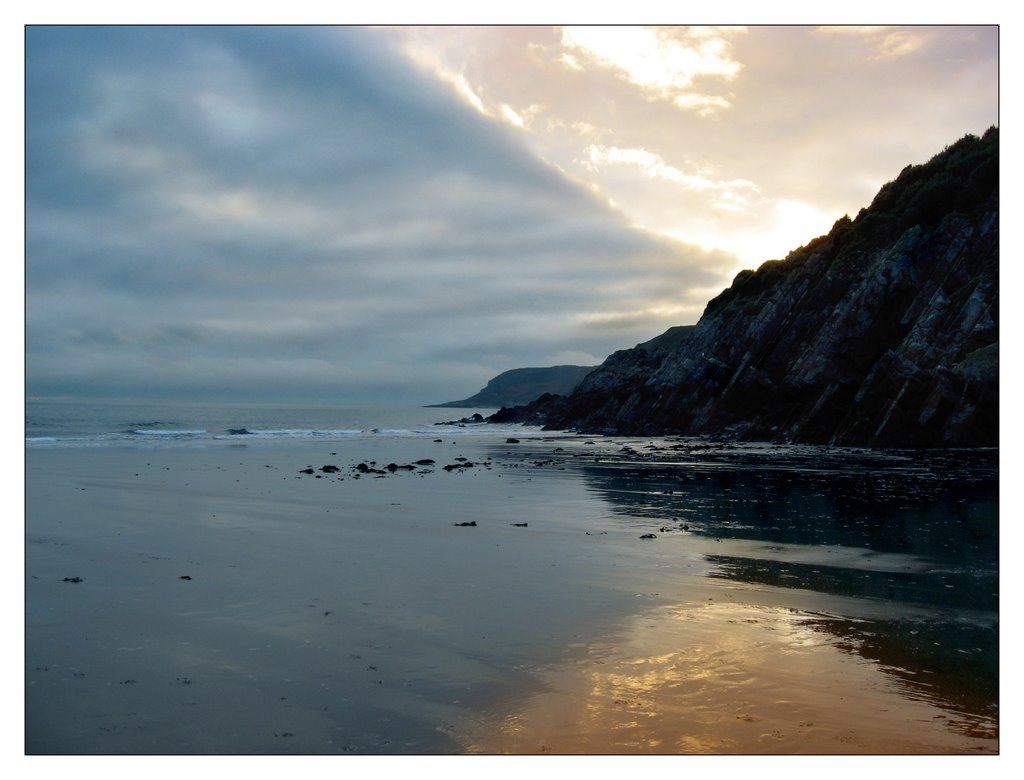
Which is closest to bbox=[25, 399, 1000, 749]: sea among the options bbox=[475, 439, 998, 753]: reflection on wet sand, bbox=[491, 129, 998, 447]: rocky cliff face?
bbox=[475, 439, 998, 753]: reflection on wet sand

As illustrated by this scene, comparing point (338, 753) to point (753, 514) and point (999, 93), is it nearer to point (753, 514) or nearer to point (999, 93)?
point (999, 93)

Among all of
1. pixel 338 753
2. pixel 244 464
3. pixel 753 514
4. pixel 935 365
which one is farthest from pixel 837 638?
pixel 935 365

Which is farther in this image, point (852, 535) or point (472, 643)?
point (852, 535)

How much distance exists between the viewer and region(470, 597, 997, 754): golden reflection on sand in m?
6.62

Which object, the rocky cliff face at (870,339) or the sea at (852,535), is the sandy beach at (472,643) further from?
the rocky cliff face at (870,339)

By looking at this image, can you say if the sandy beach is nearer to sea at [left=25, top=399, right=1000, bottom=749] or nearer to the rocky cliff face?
sea at [left=25, top=399, right=1000, bottom=749]

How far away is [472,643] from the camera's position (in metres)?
9.26

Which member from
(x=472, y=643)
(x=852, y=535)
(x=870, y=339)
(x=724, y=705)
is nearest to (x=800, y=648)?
(x=724, y=705)

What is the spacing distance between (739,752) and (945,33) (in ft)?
28.5

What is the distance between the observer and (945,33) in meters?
8.92

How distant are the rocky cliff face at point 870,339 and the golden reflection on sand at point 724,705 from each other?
32.4 meters

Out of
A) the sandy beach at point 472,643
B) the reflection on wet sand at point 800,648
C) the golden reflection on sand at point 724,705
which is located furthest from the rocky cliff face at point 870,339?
the golden reflection on sand at point 724,705

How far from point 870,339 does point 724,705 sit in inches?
2259

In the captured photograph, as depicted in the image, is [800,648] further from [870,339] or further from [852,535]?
[870,339]
